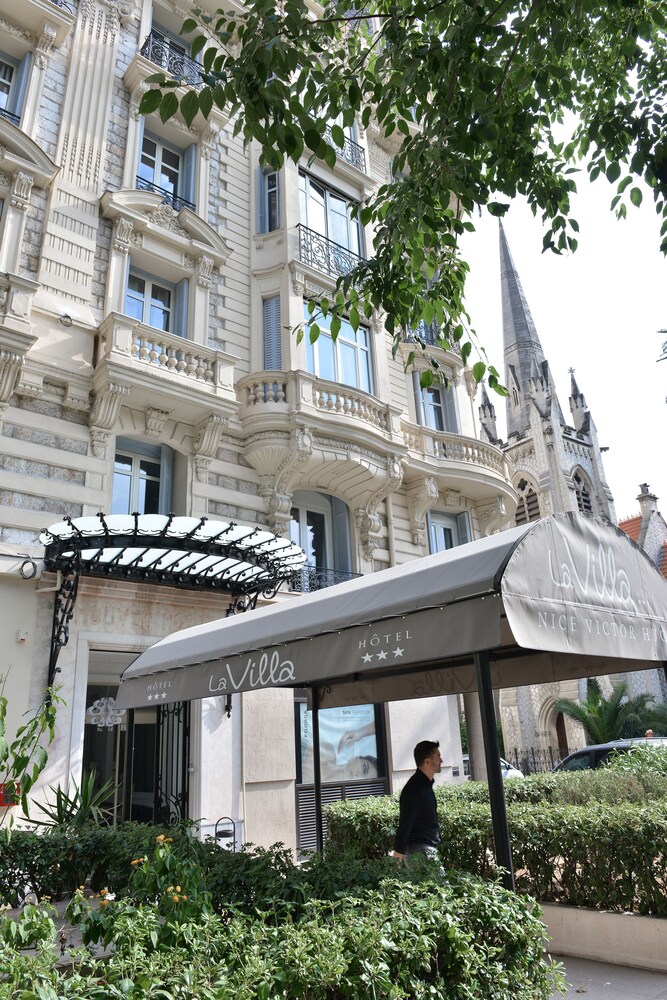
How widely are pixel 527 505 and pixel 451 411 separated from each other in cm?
3002


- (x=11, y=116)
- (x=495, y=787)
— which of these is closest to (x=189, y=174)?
(x=11, y=116)

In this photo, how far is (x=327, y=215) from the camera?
1733cm

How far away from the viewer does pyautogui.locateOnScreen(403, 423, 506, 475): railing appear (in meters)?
16.8

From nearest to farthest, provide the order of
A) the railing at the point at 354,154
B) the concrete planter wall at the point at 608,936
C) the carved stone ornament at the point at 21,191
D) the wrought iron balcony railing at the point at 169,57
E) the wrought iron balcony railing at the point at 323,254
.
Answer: the concrete planter wall at the point at 608,936, the carved stone ornament at the point at 21,191, the wrought iron balcony railing at the point at 169,57, the wrought iron balcony railing at the point at 323,254, the railing at the point at 354,154

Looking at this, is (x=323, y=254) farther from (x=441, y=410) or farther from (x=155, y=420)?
(x=155, y=420)

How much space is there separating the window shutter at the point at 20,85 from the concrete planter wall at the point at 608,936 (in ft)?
48.3

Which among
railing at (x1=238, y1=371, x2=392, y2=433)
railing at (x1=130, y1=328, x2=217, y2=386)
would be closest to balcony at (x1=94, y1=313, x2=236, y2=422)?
railing at (x1=130, y1=328, x2=217, y2=386)

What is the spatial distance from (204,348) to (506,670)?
8634 millimetres

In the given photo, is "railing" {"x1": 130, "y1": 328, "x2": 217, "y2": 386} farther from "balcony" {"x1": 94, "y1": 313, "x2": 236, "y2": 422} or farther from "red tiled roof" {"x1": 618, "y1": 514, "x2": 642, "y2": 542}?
"red tiled roof" {"x1": 618, "y1": 514, "x2": 642, "y2": 542}

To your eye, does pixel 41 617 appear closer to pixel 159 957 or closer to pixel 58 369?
pixel 58 369

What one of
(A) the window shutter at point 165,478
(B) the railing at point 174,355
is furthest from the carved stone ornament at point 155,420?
(B) the railing at point 174,355

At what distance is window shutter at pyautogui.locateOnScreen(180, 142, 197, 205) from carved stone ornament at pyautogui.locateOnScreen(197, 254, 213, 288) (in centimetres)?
152

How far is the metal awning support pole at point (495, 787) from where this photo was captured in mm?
4133

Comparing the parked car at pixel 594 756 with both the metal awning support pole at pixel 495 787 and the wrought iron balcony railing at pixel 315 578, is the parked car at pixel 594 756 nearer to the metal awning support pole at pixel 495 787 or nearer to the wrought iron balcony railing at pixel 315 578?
the wrought iron balcony railing at pixel 315 578
